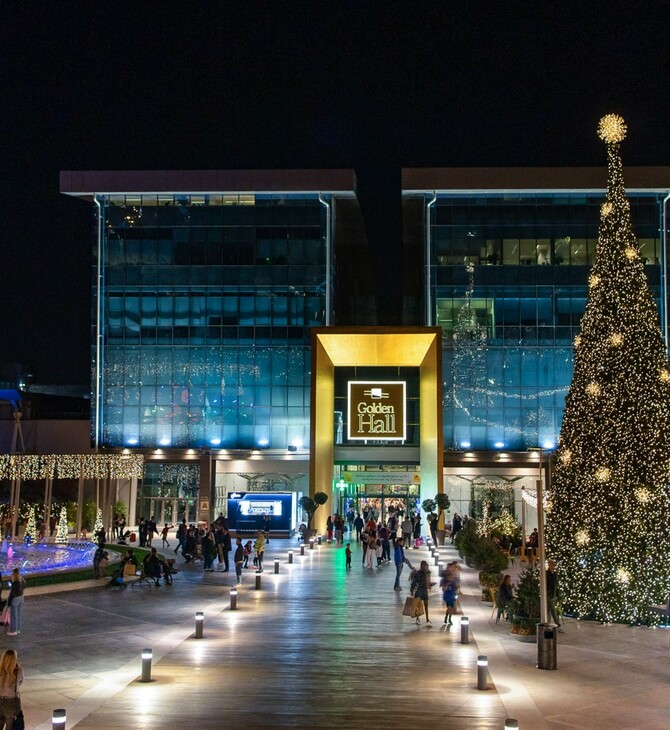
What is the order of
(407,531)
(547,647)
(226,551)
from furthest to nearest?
(407,531), (226,551), (547,647)

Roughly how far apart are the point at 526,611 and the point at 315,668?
19.2 ft

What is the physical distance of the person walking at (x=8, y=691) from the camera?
10.0m

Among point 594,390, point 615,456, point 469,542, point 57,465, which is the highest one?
point 594,390

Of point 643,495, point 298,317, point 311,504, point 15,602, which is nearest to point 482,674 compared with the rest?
point 643,495

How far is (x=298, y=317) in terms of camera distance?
6084 centimetres

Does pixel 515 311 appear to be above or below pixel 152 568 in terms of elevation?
above

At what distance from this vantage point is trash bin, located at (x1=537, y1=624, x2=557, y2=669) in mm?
16250

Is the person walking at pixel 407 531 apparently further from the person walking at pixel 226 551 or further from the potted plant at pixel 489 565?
the potted plant at pixel 489 565

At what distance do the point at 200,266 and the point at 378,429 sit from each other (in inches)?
653

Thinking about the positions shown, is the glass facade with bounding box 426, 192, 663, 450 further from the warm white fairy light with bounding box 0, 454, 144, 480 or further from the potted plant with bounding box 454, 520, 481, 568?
the warm white fairy light with bounding box 0, 454, 144, 480

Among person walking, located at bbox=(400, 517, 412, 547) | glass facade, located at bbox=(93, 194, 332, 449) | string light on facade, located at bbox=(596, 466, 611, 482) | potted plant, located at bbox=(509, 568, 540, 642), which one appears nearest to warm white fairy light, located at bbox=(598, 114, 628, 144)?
string light on facade, located at bbox=(596, 466, 611, 482)

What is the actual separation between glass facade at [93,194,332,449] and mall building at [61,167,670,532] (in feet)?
0.30

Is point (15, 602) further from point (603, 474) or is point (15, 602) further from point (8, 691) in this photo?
point (603, 474)

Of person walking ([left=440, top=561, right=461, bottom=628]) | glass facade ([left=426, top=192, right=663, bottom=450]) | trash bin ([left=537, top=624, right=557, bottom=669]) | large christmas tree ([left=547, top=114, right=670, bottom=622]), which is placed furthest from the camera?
glass facade ([left=426, top=192, right=663, bottom=450])
